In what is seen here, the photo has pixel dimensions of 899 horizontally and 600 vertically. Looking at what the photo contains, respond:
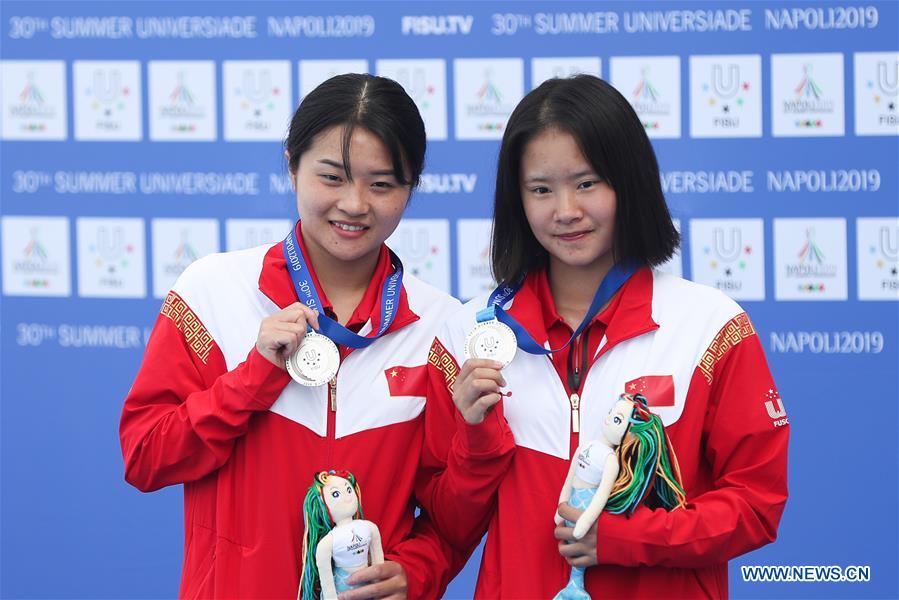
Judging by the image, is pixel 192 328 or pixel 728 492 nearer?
pixel 728 492

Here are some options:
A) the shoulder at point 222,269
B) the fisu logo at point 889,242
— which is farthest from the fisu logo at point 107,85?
the fisu logo at point 889,242

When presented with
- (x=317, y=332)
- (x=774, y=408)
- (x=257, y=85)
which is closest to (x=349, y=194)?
(x=317, y=332)

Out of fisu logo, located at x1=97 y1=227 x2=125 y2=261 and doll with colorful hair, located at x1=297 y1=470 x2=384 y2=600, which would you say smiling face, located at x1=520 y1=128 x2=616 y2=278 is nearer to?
doll with colorful hair, located at x1=297 y1=470 x2=384 y2=600

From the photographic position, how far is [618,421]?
66.3 inches

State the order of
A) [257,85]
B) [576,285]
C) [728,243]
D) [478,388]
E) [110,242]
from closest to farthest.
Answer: [478,388]
[576,285]
[728,243]
[257,85]
[110,242]

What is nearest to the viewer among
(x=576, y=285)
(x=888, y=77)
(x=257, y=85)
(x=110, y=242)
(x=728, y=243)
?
(x=576, y=285)

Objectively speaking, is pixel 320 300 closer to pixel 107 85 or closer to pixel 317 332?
pixel 317 332

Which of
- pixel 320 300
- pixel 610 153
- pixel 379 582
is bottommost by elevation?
pixel 379 582

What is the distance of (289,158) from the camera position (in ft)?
6.41

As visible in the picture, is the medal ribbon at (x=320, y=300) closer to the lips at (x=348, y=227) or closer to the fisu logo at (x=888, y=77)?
the lips at (x=348, y=227)

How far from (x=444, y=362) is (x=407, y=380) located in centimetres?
8

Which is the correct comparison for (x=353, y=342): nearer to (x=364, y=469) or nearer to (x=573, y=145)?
(x=364, y=469)

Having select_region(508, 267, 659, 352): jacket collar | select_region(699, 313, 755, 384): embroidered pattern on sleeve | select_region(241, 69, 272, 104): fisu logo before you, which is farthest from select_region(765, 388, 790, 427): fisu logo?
select_region(241, 69, 272, 104): fisu logo

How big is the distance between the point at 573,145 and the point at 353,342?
0.53 m
